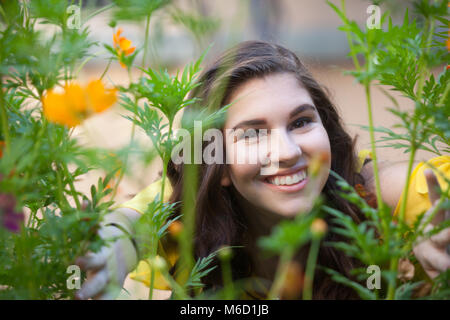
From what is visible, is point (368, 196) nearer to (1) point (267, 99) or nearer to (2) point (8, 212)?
(1) point (267, 99)

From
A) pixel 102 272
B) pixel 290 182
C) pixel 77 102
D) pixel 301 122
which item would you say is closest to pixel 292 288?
pixel 290 182

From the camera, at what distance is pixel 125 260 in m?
0.66

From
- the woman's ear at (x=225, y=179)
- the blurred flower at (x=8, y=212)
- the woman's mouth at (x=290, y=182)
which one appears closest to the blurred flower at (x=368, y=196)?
the woman's mouth at (x=290, y=182)

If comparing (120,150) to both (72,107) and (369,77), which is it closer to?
(72,107)

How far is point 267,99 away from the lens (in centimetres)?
85

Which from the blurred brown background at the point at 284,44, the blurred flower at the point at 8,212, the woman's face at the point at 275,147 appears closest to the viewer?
the blurred flower at the point at 8,212

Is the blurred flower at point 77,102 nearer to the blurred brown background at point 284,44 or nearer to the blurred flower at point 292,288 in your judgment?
the blurred brown background at point 284,44

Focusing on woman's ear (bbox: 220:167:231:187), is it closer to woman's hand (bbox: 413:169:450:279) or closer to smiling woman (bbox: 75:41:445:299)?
smiling woman (bbox: 75:41:445:299)

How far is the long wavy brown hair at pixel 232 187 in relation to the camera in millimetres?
930

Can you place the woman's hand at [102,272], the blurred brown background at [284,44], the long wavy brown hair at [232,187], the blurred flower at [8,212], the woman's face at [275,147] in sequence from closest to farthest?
1. the blurred flower at [8,212]
2. the woman's hand at [102,272]
3. the blurred brown background at [284,44]
4. the woman's face at [275,147]
5. the long wavy brown hair at [232,187]

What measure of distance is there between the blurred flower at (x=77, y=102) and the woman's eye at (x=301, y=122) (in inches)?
19.1

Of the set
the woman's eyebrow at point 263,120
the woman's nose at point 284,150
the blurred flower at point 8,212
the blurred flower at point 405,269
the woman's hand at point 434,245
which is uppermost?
the woman's eyebrow at point 263,120
